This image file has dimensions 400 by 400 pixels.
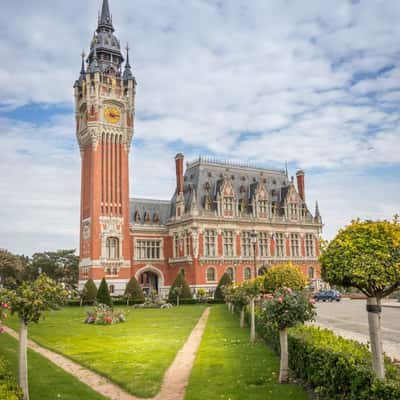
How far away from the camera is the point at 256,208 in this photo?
6425cm

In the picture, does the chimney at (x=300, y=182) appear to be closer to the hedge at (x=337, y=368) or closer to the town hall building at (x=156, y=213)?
the town hall building at (x=156, y=213)

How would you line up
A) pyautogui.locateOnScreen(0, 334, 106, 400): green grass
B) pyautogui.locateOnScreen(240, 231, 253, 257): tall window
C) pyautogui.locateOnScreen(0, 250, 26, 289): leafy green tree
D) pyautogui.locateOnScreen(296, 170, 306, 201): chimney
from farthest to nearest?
1. pyautogui.locateOnScreen(296, 170, 306, 201): chimney
2. pyautogui.locateOnScreen(0, 250, 26, 289): leafy green tree
3. pyautogui.locateOnScreen(240, 231, 253, 257): tall window
4. pyautogui.locateOnScreen(0, 334, 106, 400): green grass

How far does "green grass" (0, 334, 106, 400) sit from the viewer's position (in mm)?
12438

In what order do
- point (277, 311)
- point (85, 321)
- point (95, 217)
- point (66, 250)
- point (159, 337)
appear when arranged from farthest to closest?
point (66, 250) → point (95, 217) → point (85, 321) → point (159, 337) → point (277, 311)

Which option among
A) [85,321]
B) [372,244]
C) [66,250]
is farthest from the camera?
[66,250]

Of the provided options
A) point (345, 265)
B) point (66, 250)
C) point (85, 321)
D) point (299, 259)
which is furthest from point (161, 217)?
point (345, 265)

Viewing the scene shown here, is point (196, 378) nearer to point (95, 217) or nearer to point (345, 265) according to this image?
point (345, 265)

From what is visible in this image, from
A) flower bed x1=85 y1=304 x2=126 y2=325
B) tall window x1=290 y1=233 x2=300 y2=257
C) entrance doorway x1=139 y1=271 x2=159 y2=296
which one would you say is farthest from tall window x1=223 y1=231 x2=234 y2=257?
flower bed x1=85 y1=304 x2=126 y2=325

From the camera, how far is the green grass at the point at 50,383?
40.8 ft

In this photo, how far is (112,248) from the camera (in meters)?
58.6

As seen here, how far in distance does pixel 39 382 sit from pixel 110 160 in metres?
48.0

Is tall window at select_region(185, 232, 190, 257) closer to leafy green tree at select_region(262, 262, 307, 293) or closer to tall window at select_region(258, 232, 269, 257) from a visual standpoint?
tall window at select_region(258, 232, 269, 257)

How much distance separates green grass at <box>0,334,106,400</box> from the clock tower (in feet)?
130

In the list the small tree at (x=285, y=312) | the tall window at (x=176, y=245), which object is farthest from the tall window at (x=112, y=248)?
the small tree at (x=285, y=312)
